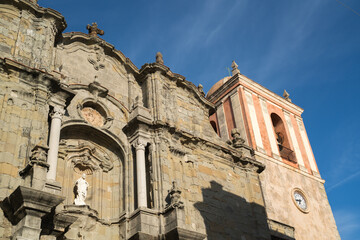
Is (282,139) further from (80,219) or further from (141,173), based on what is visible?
(80,219)

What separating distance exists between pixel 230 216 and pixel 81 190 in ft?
16.8

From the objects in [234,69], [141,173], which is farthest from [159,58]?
[234,69]

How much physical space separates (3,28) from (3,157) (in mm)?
4507

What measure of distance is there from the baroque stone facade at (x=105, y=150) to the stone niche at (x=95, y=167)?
32mm

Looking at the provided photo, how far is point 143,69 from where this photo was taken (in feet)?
54.1

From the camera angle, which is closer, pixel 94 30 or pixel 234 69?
pixel 94 30

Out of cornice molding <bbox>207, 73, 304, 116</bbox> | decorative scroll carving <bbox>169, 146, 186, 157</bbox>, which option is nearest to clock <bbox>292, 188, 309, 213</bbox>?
cornice molding <bbox>207, 73, 304, 116</bbox>

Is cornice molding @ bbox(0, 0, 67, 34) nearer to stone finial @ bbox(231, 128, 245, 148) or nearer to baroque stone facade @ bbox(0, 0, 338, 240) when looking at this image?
baroque stone facade @ bbox(0, 0, 338, 240)

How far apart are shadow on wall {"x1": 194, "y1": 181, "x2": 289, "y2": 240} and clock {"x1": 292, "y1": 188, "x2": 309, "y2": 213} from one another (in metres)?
4.74

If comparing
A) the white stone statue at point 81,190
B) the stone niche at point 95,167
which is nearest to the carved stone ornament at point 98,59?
the stone niche at point 95,167

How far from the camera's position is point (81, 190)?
12.6 metres

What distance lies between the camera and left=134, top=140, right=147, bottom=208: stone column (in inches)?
501

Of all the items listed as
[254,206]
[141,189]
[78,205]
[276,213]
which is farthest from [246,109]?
[78,205]

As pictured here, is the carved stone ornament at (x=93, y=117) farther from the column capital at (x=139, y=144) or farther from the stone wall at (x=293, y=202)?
the stone wall at (x=293, y=202)
